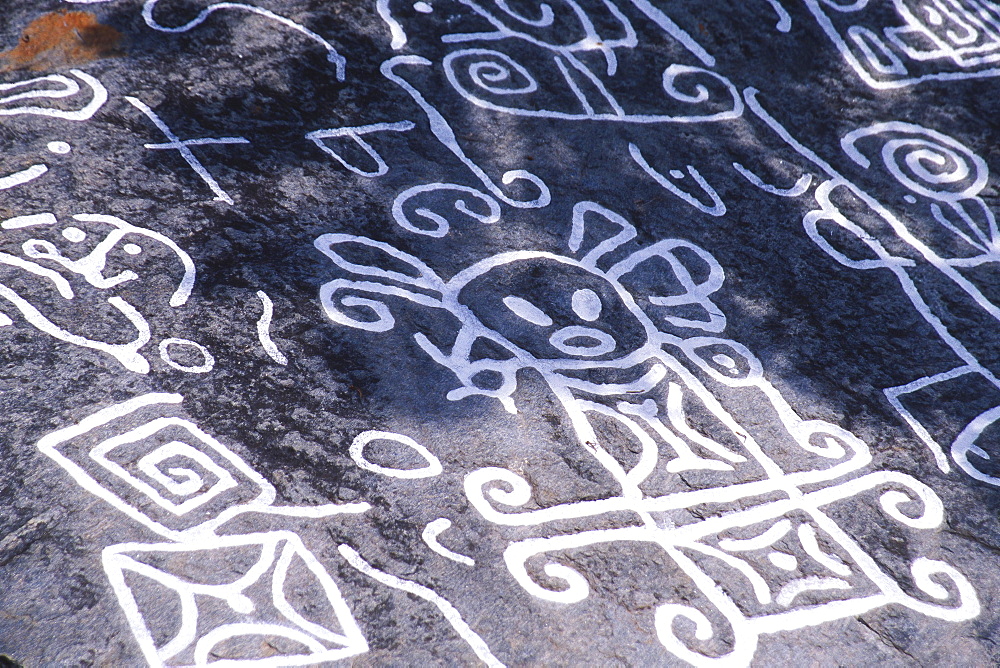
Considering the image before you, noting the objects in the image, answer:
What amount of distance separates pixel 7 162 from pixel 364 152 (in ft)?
3.15

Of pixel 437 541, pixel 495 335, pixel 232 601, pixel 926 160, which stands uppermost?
pixel 926 160

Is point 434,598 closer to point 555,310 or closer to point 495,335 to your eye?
point 495,335

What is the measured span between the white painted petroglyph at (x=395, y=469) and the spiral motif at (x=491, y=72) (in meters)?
1.42

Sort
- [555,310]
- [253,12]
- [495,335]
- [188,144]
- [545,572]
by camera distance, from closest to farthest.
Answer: [545,572], [495,335], [555,310], [188,144], [253,12]

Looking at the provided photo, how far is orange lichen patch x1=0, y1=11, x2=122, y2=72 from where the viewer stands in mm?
2541

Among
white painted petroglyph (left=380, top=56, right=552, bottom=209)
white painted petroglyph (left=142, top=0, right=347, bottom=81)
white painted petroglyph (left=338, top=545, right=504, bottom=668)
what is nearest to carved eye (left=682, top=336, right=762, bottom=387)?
white painted petroglyph (left=380, top=56, right=552, bottom=209)

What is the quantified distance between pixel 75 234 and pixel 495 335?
109 centimetres

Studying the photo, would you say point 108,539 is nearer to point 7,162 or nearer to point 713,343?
point 7,162

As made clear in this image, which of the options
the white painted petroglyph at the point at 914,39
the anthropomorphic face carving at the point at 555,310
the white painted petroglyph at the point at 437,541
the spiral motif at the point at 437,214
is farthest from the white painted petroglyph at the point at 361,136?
the white painted petroglyph at the point at 914,39

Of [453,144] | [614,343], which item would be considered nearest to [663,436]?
[614,343]

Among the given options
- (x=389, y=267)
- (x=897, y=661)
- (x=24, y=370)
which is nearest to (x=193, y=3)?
(x=389, y=267)

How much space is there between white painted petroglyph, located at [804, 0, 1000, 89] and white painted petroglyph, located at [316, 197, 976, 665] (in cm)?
132

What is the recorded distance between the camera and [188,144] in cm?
243

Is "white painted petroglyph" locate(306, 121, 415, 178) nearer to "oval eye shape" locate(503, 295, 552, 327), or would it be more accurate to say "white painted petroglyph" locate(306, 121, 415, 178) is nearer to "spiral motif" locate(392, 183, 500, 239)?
"spiral motif" locate(392, 183, 500, 239)
